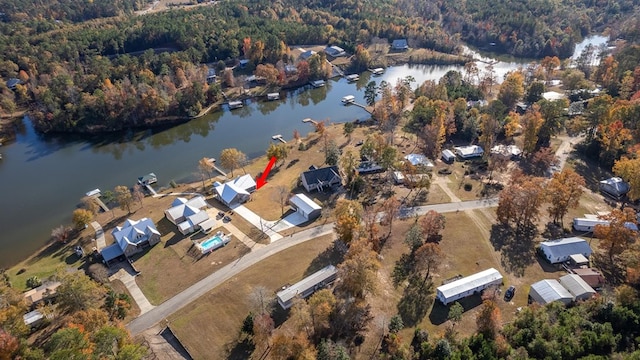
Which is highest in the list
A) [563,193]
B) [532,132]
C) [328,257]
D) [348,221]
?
[532,132]

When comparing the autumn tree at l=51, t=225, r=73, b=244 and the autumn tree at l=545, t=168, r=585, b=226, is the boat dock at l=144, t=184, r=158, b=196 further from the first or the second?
the autumn tree at l=545, t=168, r=585, b=226

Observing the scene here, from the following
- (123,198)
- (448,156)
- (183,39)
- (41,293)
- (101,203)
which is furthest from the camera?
(183,39)

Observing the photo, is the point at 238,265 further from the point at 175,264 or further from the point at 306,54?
the point at 306,54

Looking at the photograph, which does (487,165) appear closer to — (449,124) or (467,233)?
(449,124)

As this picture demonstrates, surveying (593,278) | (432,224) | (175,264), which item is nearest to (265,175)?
(175,264)

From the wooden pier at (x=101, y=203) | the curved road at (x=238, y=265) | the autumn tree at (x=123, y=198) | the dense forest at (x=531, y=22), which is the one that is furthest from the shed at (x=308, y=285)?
the dense forest at (x=531, y=22)

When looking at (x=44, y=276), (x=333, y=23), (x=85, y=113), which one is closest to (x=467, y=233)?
(x=44, y=276)

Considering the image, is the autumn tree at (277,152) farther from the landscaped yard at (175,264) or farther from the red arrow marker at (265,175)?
the landscaped yard at (175,264)
